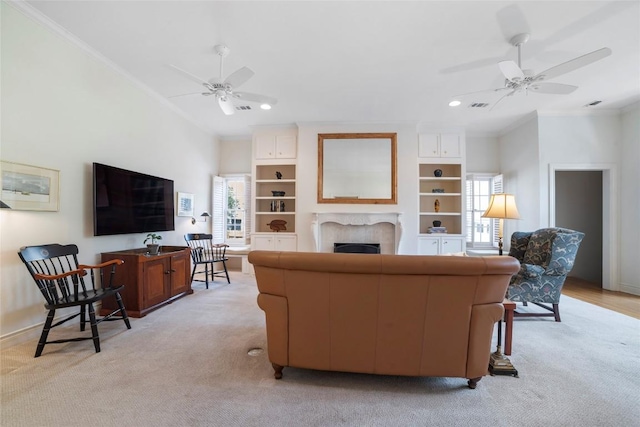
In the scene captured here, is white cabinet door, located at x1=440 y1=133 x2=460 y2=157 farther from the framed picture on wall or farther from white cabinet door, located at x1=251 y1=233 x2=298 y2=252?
the framed picture on wall

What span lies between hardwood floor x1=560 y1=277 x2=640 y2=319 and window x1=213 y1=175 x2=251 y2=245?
608 centimetres

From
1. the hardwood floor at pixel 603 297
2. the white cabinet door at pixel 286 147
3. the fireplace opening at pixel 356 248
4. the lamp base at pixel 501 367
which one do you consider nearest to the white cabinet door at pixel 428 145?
the fireplace opening at pixel 356 248

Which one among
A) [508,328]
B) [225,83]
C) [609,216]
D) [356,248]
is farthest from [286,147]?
[609,216]

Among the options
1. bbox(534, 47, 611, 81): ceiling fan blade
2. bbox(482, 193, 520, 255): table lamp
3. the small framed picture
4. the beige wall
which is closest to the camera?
bbox(534, 47, 611, 81): ceiling fan blade

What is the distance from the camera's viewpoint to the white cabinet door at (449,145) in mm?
5426

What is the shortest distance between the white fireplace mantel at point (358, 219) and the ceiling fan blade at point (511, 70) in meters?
2.78

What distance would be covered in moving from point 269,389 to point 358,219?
3.69 m

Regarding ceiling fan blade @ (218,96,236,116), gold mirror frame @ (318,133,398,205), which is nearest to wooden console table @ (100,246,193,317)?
ceiling fan blade @ (218,96,236,116)

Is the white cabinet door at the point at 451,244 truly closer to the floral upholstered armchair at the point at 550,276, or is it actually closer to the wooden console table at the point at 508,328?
the floral upholstered armchair at the point at 550,276

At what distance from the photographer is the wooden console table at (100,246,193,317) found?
10.4ft

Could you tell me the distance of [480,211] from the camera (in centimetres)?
602

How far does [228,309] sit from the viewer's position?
3.48 meters

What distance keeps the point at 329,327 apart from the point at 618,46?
4208mm

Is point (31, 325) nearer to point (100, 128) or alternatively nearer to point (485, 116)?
point (100, 128)
